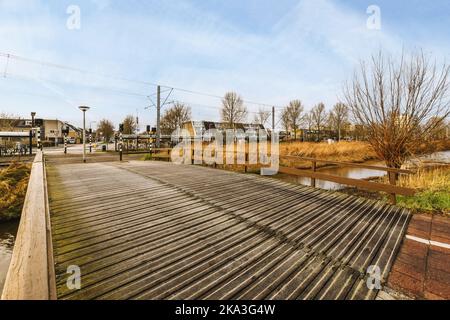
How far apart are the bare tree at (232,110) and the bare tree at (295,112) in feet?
34.2

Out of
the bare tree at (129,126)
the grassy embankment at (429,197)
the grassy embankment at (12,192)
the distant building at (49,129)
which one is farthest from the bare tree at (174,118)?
the grassy embankment at (429,197)

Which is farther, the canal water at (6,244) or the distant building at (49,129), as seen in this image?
the distant building at (49,129)

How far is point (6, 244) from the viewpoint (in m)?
5.75

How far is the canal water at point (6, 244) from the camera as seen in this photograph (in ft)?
15.4

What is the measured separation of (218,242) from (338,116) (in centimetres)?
4379

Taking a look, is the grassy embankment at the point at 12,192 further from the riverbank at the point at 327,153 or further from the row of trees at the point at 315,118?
the row of trees at the point at 315,118

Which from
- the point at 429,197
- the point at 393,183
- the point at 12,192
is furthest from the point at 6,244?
the point at 429,197

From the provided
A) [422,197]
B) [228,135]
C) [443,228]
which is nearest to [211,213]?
[443,228]

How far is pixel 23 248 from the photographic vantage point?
2.31 metres

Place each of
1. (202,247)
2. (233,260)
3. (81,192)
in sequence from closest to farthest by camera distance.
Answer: (233,260), (202,247), (81,192)

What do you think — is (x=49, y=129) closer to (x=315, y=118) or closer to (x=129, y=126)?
(x=129, y=126)

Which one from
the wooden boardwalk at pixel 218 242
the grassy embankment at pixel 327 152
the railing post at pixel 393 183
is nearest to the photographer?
the wooden boardwalk at pixel 218 242
